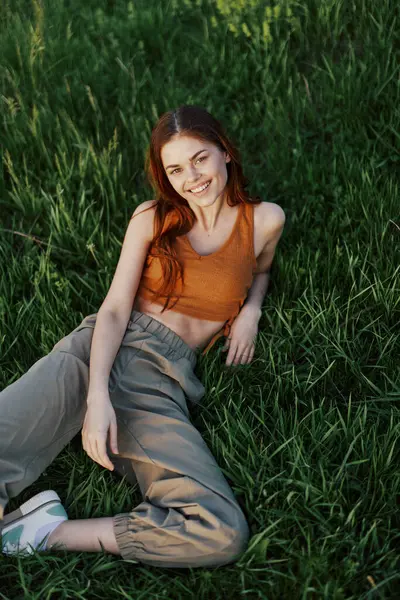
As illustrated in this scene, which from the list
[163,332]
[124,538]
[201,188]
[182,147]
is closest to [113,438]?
[124,538]

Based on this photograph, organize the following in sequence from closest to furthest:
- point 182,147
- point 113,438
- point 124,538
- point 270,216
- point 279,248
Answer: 1. point 124,538
2. point 113,438
3. point 182,147
4. point 270,216
5. point 279,248

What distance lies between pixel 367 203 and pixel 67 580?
6.11 feet

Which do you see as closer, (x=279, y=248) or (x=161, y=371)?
(x=161, y=371)

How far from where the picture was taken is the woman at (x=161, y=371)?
2098 millimetres

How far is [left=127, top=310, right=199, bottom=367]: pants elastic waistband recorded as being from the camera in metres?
2.50

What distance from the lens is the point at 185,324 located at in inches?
100

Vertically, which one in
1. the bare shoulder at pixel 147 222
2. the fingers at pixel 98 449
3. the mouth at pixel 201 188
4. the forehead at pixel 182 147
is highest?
the forehead at pixel 182 147

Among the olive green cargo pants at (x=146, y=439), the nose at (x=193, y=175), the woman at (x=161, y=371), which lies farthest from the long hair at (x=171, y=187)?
the olive green cargo pants at (x=146, y=439)

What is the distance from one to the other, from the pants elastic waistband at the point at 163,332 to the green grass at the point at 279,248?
0.10m

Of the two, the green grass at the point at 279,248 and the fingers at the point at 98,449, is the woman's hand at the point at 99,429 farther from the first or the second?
the green grass at the point at 279,248

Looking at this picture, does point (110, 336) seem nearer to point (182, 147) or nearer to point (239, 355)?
point (239, 355)

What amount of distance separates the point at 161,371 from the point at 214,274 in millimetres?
395

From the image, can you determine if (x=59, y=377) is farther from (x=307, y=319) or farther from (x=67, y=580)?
(x=307, y=319)

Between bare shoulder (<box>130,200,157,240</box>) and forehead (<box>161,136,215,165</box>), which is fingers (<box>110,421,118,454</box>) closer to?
bare shoulder (<box>130,200,157,240</box>)
